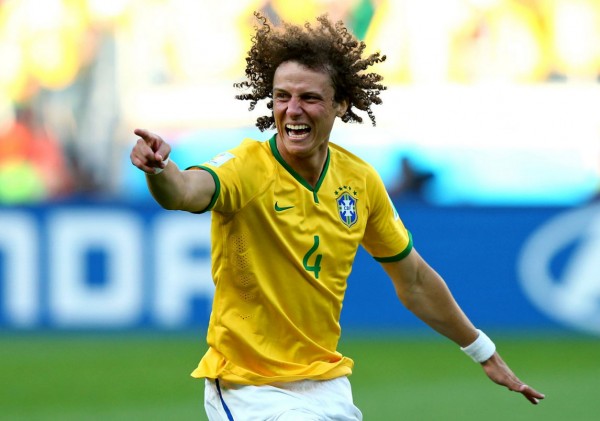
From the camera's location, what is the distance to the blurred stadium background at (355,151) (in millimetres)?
12094

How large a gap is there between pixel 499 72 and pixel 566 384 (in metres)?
5.22

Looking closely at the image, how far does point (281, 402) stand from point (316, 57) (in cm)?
132

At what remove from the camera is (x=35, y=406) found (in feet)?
31.4

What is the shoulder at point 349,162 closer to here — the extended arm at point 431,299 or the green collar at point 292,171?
the green collar at point 292,171

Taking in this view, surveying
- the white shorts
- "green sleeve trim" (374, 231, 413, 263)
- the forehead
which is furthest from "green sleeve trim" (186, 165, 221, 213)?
"green sleeve trim" (374, 231, 413, 263)

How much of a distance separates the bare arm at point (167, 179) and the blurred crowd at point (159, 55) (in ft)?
32.1

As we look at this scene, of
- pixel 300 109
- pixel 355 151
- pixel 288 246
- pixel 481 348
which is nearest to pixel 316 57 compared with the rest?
pixel 300 109

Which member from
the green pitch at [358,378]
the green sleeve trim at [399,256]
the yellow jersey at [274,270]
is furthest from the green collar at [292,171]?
the green pitch at [358,378]

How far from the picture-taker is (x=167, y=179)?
4242mm

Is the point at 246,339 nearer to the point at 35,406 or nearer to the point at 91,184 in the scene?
the point at 35,406

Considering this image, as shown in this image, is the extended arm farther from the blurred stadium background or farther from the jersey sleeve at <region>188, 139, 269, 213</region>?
the blurred stadium background

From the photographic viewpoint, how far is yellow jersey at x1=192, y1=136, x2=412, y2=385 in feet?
15.7

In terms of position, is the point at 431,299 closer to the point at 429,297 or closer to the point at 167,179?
the point at 429,297

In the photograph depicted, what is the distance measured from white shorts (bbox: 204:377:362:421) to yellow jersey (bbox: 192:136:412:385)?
41mm
